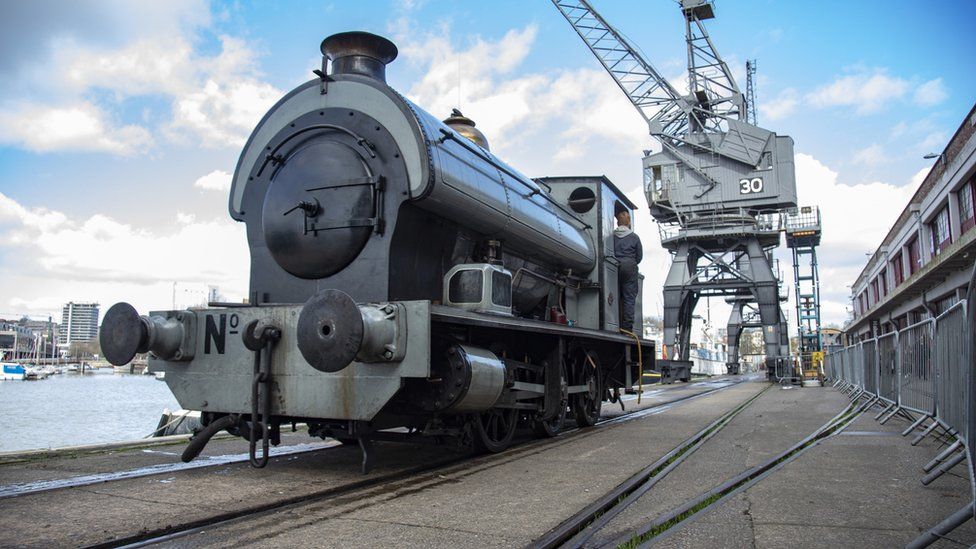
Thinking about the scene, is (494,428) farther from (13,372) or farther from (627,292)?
(13,372)

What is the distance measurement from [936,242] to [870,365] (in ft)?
47.0

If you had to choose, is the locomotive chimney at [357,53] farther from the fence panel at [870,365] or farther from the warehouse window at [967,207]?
the warehouse window at [967,207]

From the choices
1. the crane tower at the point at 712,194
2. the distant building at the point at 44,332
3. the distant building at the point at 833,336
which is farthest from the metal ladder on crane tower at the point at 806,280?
the distant building at the point at 44,332

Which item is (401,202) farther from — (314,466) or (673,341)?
(673,341)

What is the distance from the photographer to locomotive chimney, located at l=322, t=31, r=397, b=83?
554cm

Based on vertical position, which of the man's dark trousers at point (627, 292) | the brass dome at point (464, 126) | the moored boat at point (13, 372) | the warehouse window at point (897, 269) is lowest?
the moored boat at point (13, 372)

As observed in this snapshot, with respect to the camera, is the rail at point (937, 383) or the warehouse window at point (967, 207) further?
the warehouse window at point (967, 207)

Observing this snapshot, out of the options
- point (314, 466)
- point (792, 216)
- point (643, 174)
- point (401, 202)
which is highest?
point (643, 174)

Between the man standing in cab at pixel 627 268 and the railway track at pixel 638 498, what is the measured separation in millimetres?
3163

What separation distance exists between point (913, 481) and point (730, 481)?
1.34 meters

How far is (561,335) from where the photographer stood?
6.81 meters

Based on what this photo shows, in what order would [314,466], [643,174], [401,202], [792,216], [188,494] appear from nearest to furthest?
[188,494] < [401,202] < [314,466] < [792,216] < [643,174]

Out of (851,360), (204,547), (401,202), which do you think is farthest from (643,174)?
(204,547)

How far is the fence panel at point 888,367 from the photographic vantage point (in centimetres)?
917
